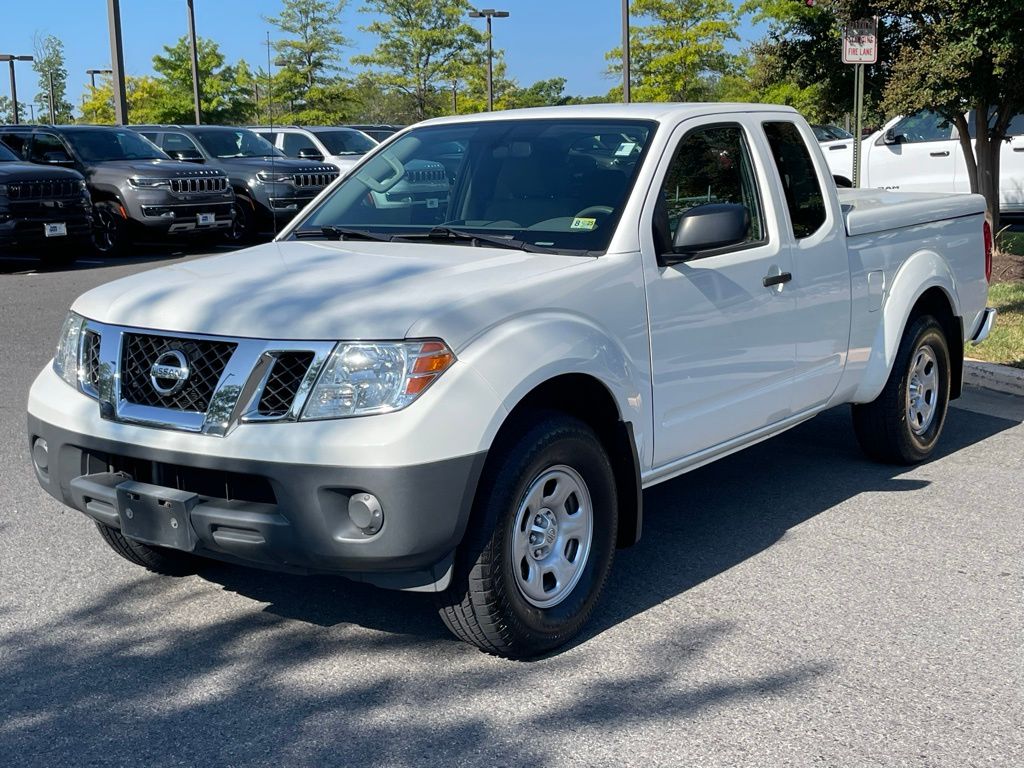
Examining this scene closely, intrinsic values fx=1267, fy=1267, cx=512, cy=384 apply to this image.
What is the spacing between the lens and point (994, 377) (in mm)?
8656

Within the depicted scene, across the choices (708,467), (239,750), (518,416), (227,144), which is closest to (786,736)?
(518,416)

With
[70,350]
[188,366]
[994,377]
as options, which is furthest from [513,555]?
[994,377]

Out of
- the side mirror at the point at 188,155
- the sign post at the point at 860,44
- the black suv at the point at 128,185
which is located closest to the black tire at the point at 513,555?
the sign post at the point at 860,44

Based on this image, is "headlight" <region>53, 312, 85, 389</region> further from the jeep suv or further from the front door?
the jeep suv

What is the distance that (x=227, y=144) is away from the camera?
21047 mm

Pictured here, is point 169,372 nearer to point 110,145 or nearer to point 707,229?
point 707,229

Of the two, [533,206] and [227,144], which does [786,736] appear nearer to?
[533,206]

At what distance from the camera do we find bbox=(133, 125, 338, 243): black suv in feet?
63.5

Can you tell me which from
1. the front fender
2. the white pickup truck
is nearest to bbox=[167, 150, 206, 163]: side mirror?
the white pickup truck

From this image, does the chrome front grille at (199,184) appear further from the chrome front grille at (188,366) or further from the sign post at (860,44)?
the chrome front grille at (188,366)

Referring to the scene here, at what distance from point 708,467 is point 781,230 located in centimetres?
164

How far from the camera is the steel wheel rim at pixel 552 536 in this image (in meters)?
4.05

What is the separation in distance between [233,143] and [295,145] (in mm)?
1708

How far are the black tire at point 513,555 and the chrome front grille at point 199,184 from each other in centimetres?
1453
